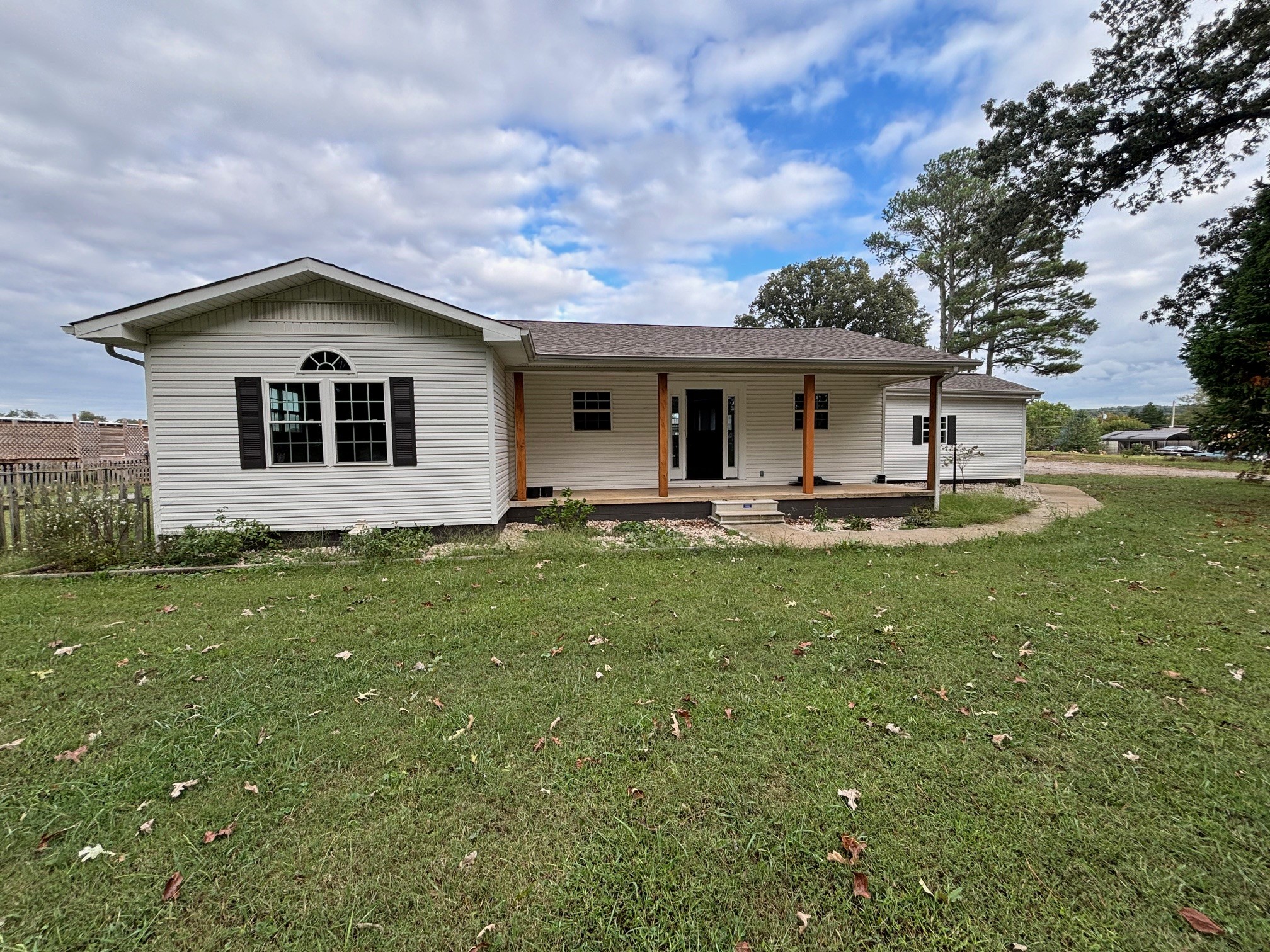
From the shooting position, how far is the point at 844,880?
1854 mm

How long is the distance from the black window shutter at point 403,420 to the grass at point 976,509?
941 cm

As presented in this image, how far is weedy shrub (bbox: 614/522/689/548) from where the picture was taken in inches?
301

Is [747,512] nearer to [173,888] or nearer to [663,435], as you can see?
[663,435]

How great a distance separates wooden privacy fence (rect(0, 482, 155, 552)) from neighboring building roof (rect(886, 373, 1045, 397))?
53.0ft

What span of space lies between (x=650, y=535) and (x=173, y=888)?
6669mm

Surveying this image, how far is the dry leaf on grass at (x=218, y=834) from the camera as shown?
6.72ft

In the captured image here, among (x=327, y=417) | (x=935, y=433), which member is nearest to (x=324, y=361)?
(x=327, y=417)

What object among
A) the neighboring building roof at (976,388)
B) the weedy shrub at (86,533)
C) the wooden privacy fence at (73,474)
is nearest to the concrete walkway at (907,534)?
the neighboring building roof at (976,388)

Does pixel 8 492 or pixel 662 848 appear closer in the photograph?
pixel 662 848

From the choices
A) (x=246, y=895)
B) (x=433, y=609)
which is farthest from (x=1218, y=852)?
(x=433, y=609)

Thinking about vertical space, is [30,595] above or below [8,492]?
below

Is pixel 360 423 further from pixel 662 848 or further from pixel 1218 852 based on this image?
Answer: pixel 1218 852

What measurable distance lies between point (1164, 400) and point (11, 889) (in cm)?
9231

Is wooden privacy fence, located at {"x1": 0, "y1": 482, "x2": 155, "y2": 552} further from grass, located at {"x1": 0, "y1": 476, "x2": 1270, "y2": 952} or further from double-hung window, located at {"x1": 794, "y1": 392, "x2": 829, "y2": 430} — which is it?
double-hung window, located at {"x1": 794, "y1": 392, "x2": 829, "y2": 430}
